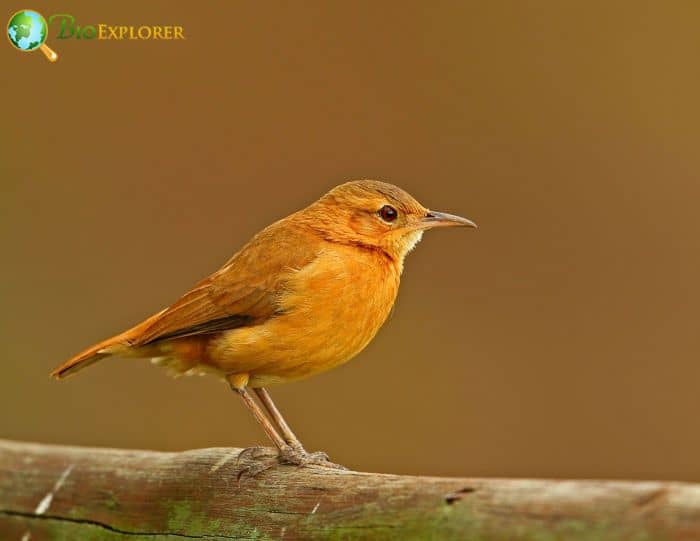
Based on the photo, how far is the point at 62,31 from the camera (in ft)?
25.1

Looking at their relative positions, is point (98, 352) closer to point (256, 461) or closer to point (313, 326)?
point (313, 326)

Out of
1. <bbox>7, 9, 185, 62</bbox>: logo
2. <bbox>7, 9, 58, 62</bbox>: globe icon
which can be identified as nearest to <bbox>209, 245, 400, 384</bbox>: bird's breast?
<bbox>7, 9, 185, 62</bbox>: logo

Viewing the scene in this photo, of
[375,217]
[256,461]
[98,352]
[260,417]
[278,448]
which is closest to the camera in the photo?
[256,461]

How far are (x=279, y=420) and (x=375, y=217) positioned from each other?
1.08 m

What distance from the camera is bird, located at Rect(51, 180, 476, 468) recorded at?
178 inches

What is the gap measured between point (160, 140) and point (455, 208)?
7.69ft

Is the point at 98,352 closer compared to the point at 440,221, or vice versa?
the point at 98,352

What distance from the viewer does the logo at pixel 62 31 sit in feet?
24.6

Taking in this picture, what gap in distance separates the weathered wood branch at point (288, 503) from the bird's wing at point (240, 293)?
2.06 feet

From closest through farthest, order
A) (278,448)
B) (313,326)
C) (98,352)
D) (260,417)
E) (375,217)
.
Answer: (278,448)
(313,326)
(260,417)
(98,352)
(375,217)

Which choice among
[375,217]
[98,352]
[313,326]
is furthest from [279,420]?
[375,217]

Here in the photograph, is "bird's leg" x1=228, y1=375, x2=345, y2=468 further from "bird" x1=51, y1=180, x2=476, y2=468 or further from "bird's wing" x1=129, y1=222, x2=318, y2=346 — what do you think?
"bird's wing" x1=129, y1=222, x2=318, y2=346

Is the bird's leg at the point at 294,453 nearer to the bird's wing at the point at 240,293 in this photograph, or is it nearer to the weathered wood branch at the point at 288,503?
the weathered wood branch at the point at 288,503

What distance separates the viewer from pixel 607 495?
2.41 metres
